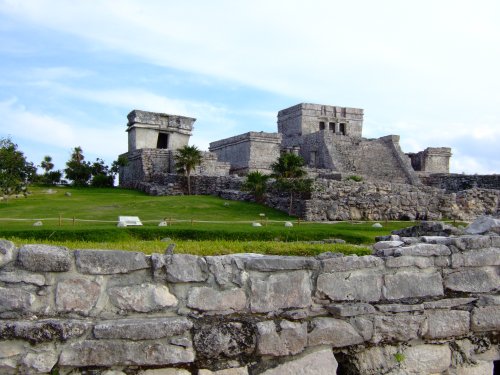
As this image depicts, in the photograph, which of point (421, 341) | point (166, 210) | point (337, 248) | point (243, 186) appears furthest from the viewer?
point (243, 186)

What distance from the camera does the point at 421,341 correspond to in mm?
5441

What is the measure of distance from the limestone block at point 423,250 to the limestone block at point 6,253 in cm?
336

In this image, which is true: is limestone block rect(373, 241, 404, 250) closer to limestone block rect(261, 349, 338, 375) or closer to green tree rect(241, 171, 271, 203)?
limestone block rect(261, 349, 338, 375)

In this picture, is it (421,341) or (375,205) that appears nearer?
(421,341)

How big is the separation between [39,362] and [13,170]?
2565 centimetres

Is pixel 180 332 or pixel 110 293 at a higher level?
pixel 110 293

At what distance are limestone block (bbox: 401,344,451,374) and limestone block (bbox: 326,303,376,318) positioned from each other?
25.1 inches

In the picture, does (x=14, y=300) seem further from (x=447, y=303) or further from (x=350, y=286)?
(x=447, y=303)

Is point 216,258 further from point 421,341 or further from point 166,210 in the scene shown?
point 166,210

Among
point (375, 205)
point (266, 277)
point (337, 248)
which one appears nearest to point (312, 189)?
point (375, 205)

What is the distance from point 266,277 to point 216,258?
0.48m

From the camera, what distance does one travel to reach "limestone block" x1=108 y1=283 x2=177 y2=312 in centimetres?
452

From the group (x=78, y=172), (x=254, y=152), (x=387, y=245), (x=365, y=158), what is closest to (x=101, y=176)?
(x=78, y=172)

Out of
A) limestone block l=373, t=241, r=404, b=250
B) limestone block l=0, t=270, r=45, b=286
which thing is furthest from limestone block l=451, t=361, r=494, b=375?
limestone block l=0, t=270, r=45, b=286
